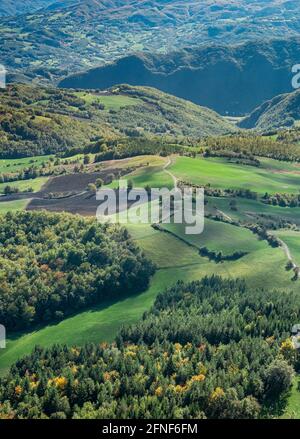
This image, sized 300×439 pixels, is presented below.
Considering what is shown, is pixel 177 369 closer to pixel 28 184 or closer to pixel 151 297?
pixel 151 297

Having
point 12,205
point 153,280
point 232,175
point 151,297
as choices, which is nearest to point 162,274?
point 153,280

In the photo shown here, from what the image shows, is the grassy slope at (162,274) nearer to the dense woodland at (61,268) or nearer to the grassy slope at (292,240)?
the grassy slope at (292,240)

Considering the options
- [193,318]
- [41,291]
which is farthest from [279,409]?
[41,291]

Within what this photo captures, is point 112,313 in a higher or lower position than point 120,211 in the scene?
lower

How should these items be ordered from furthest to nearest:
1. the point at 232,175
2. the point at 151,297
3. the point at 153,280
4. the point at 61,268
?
the point at 232,175
the point at 61,268
the point at 153,280
the point at 151,297

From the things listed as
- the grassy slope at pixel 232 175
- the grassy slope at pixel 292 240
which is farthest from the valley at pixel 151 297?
the grassy slope at pixel 232 175

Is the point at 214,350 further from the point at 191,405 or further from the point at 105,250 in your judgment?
the point at 105,250
